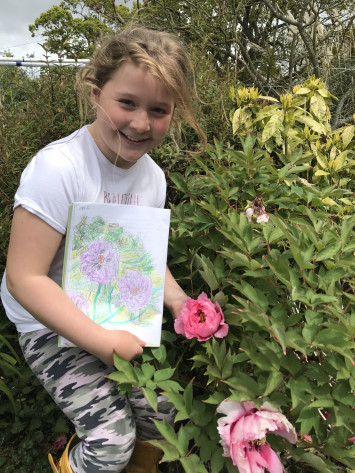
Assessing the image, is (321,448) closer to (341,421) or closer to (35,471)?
(341,421)

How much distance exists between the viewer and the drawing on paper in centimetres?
131

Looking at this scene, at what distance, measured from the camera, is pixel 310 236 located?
3.76 feet

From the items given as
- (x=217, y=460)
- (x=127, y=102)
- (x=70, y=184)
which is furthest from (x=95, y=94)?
(x=217, y=460)

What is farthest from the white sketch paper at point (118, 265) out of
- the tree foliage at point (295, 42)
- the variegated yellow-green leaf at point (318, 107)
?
the tree foliage at point (295, 42)

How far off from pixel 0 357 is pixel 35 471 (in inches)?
19.3

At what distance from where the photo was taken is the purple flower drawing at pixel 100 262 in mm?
1320

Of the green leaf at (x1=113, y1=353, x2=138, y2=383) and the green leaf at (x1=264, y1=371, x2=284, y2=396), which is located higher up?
the green leaf at (x1=264, y1=371, x2=284, y2=396)

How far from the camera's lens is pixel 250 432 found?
3.06 ft

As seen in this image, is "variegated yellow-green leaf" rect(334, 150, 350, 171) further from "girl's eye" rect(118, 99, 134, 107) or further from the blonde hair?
"girl's eye" rect(118, 99, 134, 107)

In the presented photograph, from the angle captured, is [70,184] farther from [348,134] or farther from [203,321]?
[348,134]

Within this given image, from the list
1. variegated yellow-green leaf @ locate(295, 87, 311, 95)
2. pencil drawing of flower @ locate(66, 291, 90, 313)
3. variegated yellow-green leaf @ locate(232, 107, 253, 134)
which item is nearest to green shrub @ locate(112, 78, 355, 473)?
pencil drawing of flower @ locate(66, 291, 90, 313)

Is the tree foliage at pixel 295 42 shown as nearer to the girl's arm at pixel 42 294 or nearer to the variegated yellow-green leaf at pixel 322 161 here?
the variegated yellow-green leaf at pixel 322 161

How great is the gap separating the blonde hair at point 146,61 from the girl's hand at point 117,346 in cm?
71

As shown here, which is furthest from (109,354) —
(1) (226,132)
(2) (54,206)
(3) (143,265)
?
(1) (226,132)
